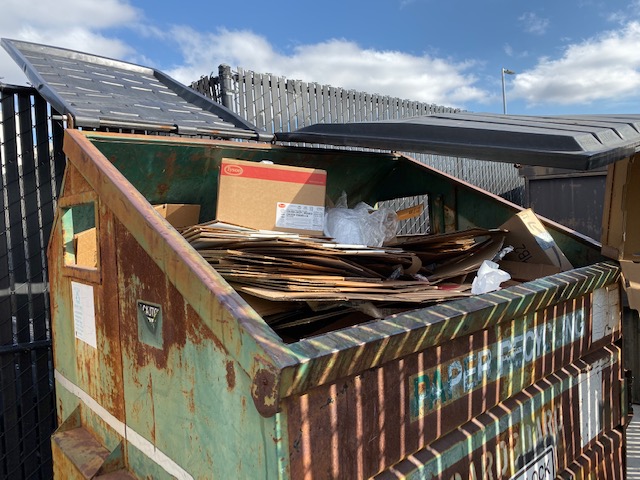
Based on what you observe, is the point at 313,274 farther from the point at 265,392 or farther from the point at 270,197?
the point at 265,392

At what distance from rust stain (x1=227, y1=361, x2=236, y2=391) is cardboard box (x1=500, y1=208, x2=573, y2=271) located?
2023mm

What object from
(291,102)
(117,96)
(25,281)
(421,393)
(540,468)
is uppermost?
(291,102)

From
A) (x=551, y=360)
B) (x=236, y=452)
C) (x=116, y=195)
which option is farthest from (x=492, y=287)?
(x=116, y=195)

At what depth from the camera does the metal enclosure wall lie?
3.10 meters

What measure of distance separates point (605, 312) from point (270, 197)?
5.53 feet

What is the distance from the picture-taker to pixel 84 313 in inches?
80.3

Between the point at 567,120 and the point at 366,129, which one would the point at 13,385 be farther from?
the point at 567,120

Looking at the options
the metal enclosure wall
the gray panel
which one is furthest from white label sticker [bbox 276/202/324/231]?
the gray panel

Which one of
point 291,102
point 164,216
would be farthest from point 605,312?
point 291,102

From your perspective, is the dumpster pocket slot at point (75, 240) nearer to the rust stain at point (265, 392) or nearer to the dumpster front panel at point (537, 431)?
the rust stain at point (265, 392)

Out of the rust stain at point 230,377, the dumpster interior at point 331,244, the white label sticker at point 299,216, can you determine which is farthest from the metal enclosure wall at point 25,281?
the rust stain at point 230,377

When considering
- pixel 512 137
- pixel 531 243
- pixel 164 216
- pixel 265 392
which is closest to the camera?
pixel 265 392

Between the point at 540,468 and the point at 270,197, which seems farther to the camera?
the point at 270,197

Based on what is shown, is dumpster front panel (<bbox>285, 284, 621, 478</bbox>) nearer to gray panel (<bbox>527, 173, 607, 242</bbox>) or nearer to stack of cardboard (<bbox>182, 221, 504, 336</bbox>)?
stack of cardboard (<bbox>182, 221, 504, 336</bbox>)
